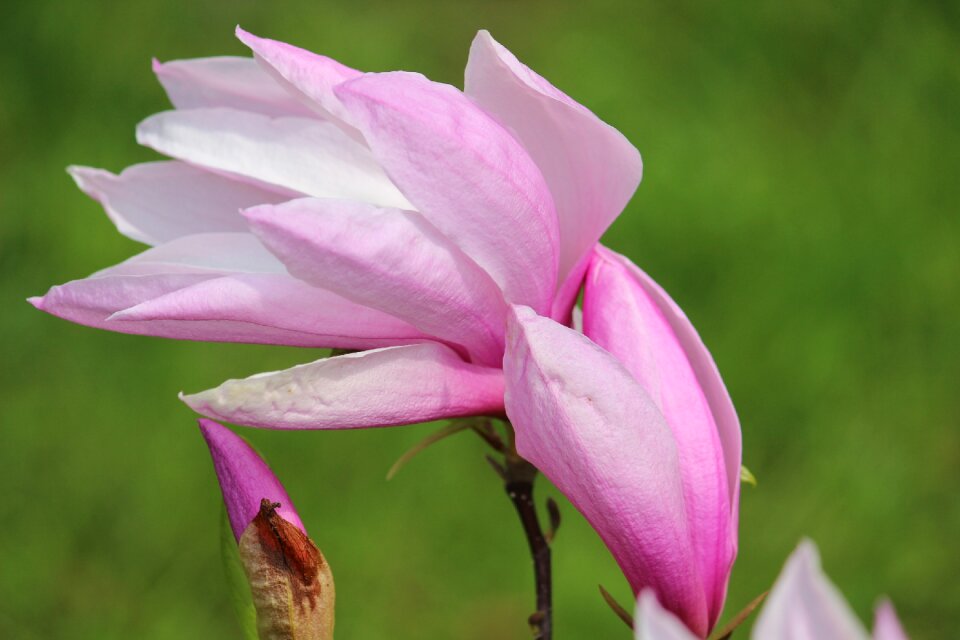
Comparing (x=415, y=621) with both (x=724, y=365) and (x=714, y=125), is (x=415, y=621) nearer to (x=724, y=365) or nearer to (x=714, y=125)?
(x=724, y=365)

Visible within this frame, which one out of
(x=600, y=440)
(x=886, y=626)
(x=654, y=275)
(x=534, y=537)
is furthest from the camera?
(x=654, y=275)

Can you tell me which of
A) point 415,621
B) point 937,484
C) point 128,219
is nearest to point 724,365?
point 937,484

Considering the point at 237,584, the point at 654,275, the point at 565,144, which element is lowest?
the point at 654,275

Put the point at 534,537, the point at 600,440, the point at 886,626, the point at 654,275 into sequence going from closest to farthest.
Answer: the point at 886,626 < the point at 600,440 < the point at 534,537 < the point at 654,275

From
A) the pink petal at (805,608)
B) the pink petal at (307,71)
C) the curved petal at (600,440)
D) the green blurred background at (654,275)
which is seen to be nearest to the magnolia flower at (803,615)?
the pink petal at (805,608)

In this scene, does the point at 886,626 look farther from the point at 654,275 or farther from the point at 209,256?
the point at 654,275

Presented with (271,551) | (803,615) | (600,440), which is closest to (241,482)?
(271,551)

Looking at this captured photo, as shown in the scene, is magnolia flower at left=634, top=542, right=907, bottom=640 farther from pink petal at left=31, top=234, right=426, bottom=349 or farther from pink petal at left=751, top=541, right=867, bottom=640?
pink petal at left=31, top=234, right=426, bottom=349

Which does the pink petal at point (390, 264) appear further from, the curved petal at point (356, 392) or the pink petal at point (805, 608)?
the pink petal at point (805, 608)
